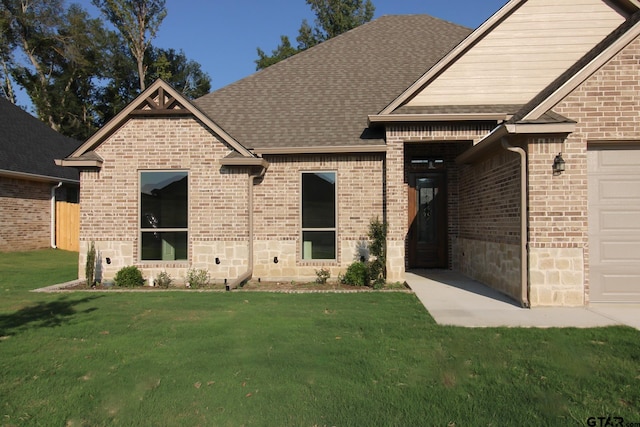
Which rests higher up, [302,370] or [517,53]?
[517,53]

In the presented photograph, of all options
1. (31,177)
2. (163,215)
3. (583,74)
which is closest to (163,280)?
(163,215)

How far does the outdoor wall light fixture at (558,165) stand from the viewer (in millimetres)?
7168

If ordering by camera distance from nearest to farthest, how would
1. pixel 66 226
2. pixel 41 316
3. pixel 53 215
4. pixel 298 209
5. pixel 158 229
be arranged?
1. pixel 41 316
2. pixel 158 229
3. pixel 298 209
4. pixel 53 215
5. pixel 66 226

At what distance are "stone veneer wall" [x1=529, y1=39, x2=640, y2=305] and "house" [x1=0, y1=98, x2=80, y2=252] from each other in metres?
18.2

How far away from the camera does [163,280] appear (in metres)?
10.0

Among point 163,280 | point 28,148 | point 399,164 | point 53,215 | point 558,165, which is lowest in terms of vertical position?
point 163,280

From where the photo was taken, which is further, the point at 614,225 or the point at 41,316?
the point at 614,225

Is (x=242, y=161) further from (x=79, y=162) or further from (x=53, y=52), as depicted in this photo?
(x=53, y=52)

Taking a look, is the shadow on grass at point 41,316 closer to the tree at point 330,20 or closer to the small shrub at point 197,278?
the small shrub at point 197,278

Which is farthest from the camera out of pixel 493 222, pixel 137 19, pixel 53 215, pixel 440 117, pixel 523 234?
pixel 137 19

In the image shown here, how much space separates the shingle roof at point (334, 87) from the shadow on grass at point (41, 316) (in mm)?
5445

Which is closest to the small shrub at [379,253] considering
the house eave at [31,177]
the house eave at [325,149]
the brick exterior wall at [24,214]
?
the house eave at [325,149]

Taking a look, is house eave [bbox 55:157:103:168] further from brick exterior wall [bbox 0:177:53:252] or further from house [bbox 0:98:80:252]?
Answer: brick exterior wall [bbox 0:177:53:252]

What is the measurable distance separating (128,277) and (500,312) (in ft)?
26.7
